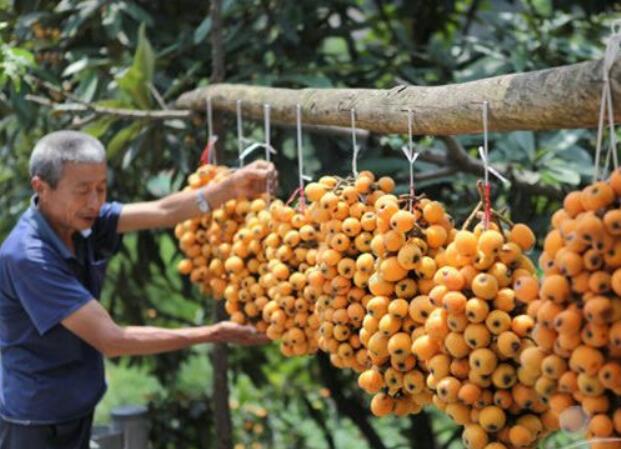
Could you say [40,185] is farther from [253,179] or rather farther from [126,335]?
[253,179]

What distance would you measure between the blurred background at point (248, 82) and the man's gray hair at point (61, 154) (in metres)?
0.51

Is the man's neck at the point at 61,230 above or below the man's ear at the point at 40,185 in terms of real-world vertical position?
below

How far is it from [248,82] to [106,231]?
0.82 m

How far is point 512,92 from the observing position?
1.54m

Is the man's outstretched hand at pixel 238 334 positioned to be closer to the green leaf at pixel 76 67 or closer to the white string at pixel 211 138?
the white string at pixel 211 138

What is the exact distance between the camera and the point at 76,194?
2.49 metres

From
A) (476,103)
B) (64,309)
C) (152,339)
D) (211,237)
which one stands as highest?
(476,103)

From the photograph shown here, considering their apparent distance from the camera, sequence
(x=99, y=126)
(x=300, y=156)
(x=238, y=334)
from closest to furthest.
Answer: (x=300, y=156), (x=238, y=334), (x=99, y=126)

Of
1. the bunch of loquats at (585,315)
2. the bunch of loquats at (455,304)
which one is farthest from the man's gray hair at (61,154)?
the bunch of loquats at (585,315)

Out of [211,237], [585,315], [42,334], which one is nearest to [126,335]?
[42,334]

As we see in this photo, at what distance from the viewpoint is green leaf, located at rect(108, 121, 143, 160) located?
327 centimetres

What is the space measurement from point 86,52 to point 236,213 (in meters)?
1.51

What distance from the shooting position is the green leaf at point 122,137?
3.27 m

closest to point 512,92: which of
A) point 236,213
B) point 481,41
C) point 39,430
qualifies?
point 236,213
